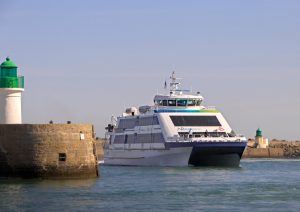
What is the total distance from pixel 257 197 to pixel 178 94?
103ft

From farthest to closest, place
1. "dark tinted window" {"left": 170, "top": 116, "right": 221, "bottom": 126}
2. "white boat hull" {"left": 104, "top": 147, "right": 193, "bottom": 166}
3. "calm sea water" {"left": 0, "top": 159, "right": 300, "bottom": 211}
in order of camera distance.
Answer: "dark tinted window" {"left": 170, "top": 116, "right": 221, "bottom": 126}
"white boat hull" {"left": 104, "top": 147, "right": 193, "bottom": 166}
"calm sea water" {"left": 0, "top": 159, "right": 300, "bottom": 211}

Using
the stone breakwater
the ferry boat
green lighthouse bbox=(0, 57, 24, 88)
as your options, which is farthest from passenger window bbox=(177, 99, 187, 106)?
the stone breakwater

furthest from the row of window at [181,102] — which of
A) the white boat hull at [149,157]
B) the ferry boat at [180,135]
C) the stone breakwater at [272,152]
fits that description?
the stone breakwater at [272,152]

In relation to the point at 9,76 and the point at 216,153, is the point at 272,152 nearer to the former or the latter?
the point at 216,153

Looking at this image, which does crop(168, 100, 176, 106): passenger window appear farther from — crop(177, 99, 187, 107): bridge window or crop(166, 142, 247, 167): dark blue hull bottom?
crop(166, 142, 247, 167): dark blue hull bottom

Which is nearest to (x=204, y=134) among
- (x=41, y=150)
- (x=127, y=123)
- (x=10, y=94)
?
(x=127, y=123)

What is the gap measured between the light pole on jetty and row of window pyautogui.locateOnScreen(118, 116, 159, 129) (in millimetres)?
21041

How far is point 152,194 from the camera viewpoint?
32562mm

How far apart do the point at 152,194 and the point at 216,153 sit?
855 inches

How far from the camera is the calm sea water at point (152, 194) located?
27.7m

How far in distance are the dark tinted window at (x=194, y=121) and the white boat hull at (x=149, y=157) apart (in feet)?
6.75

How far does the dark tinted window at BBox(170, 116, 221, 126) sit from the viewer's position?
56500 mm

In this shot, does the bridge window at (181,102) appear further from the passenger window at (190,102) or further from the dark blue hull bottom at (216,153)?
the dark blue hull bottom at (216,153)

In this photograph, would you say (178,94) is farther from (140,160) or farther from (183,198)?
(183,198)
